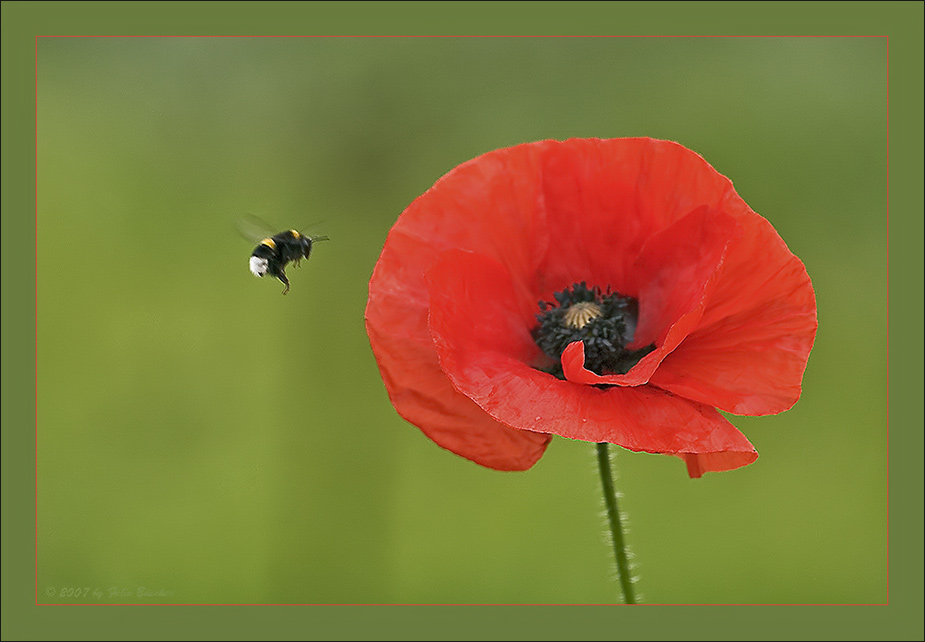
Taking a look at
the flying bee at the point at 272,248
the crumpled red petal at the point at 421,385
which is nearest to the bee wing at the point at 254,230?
the flying bee at the point at 272,248

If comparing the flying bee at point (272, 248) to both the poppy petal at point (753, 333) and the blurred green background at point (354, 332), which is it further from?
the poppy petal at point (753, 333)

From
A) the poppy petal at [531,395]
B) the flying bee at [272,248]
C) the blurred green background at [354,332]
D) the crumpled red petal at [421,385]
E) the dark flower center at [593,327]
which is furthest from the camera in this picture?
the blurred green background at [354,332]

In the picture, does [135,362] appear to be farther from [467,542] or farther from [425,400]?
[425,400]

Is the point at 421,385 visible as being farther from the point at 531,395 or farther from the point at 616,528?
the point at 616,528

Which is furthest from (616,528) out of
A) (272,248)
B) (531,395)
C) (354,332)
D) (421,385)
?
(354,332)

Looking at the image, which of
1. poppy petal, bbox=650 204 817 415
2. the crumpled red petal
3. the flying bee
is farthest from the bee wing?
poppy petal, bbox=650 204 817 415

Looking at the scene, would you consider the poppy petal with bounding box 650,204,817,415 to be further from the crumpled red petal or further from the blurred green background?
the blurred green background

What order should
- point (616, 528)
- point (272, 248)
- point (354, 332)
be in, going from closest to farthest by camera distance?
point (616, 528) → point (272, 248) → point (354, 332)
